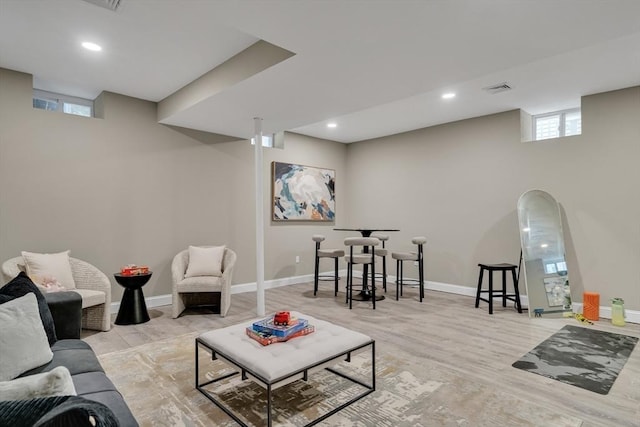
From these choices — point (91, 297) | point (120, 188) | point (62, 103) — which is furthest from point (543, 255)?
point (62, 103)

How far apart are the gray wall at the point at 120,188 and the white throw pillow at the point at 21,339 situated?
2622 millimetres

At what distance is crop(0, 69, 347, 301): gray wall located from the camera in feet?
12.3

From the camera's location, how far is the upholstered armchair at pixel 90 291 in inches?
138

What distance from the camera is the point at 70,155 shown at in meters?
4.08

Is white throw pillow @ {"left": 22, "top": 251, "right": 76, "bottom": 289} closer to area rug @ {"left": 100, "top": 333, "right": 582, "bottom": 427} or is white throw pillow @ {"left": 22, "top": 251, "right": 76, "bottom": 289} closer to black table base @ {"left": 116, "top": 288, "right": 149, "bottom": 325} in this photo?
black table base @ {"left": 116, "top": 288, "right": 149, "bottom": 325}

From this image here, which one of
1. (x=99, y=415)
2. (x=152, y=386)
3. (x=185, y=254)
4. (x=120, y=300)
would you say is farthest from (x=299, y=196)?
(x=99, y=415)

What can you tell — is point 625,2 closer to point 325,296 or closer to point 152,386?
point 152,386

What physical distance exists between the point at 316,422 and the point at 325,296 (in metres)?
3.39

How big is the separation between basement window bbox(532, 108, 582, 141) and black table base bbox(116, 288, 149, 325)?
227 inches

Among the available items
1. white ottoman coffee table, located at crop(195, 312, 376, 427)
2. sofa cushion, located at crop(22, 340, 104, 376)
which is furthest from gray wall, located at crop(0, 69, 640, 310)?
white ottoman coffee table, located at crop(195, 312, 376, 427)

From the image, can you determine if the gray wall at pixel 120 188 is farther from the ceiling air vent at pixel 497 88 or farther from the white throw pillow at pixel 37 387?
the white throw pillow at pixel 37 387

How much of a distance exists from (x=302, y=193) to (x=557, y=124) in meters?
4.07

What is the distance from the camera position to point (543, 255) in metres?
4.48

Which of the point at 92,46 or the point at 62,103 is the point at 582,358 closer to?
the point at 92,46
